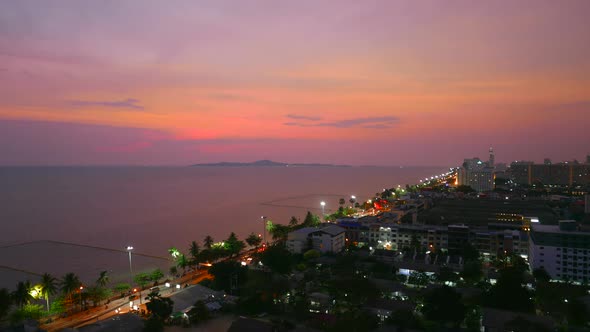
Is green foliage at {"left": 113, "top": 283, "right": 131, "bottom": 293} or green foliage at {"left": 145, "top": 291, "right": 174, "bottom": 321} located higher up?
green foliage at {"left": 145, "top": 291, "right": 174, "bottom": 321}

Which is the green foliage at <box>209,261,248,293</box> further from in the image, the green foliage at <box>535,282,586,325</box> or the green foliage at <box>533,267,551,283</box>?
the green foliage at <box>533,267,551,283</box>

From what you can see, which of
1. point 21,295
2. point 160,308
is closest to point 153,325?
point 160,308

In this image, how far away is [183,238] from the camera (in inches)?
913

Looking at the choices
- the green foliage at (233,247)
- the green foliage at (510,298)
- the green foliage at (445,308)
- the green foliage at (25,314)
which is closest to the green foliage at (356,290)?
the green foliage at (445,308)

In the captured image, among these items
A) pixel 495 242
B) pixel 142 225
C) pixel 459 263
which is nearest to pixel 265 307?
pixel 459 263

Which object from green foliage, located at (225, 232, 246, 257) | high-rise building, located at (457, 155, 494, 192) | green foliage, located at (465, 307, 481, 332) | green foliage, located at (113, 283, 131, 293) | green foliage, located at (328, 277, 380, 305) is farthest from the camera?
high-rise building, located at (457, 155, 494, 192)

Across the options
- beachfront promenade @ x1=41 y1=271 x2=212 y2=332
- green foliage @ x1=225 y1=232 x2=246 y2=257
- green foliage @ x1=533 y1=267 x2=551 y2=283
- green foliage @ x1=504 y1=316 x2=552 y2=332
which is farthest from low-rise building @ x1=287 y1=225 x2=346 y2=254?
green foliage @ x1=504 y1=316 x2=552 y2=332

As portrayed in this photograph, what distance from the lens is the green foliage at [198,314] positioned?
31.9 ft

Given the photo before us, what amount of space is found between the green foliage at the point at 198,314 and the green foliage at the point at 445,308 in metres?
5.82

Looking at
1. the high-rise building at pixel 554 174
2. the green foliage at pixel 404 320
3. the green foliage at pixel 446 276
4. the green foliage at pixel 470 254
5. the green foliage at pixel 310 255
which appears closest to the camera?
the green foliage at pixel 404 320

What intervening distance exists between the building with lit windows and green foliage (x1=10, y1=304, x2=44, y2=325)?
16835 millimetres

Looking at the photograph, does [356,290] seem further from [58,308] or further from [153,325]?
[58,308]

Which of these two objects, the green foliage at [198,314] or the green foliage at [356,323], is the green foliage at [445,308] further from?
the green foliage at [198,314]

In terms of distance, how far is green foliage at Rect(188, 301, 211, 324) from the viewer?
31.9 feet
